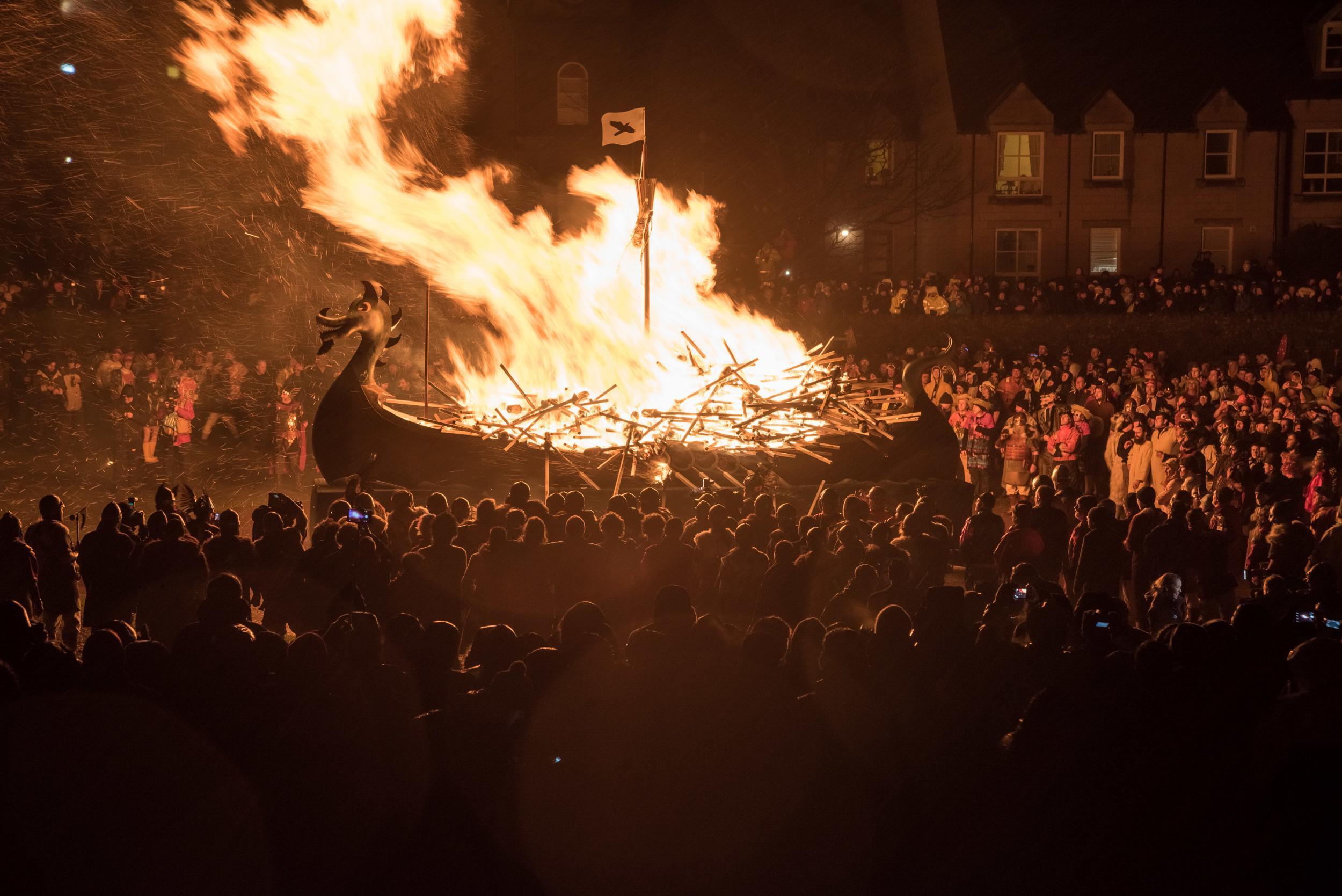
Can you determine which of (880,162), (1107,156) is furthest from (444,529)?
(1107,156)

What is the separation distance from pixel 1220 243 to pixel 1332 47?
6003 mm

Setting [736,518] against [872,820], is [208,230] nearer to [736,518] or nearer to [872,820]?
[736,518]

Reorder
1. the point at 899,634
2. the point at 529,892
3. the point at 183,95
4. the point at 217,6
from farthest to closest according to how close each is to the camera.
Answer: the point at 183,95 → the point at 217,6 → the point at 899,634 → the point at 529,892

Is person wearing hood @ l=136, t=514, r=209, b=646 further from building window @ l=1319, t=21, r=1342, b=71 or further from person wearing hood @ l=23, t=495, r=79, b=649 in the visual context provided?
building window @ l=1319, t=21, r=1342, b=71

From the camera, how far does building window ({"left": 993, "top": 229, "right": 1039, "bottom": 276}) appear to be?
113 feet

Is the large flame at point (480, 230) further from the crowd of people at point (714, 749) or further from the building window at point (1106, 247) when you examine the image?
the building window at point (1106, 247)

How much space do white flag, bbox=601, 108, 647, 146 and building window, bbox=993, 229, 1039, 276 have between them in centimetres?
2255

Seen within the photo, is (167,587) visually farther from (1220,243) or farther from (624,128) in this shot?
(1220,243)

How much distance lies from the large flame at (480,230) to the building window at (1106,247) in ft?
68.7

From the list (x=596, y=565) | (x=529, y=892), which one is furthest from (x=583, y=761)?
(x=596, y=565)

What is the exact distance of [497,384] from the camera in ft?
52.4

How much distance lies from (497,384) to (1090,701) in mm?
11643

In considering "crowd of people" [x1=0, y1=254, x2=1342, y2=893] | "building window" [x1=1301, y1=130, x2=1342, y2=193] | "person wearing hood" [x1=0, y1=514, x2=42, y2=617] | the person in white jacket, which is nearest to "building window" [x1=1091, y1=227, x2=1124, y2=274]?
"building window" [x1=1301, y1=130, x2=1342, y2=193]

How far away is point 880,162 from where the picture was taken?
34.7 metres
